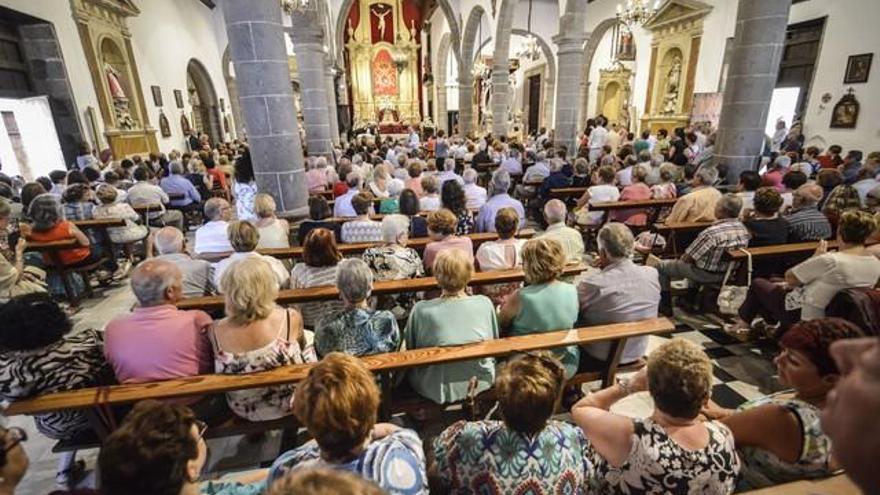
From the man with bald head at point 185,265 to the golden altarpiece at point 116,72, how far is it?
27.3 feet

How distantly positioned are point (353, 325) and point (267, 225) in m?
2.21

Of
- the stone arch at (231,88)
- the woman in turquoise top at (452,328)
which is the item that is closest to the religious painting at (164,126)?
the stone arch at (231,88)

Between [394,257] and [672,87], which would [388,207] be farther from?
[672,87]

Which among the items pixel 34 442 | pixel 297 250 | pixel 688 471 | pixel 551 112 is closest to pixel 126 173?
pixel 297 250

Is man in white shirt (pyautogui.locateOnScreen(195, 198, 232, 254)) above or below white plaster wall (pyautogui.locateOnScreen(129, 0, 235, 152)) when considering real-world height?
below

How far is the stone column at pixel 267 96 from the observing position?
3.77 metres

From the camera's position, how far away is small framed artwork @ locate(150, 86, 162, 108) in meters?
11.3

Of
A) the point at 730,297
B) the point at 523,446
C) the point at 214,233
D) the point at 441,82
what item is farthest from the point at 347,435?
the point at 441,82

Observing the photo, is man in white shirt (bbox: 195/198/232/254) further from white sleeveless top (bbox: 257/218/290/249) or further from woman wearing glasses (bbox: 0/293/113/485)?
woman wearing glasses (bbox: 0/293/113/485)

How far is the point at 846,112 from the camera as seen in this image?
25.5ft

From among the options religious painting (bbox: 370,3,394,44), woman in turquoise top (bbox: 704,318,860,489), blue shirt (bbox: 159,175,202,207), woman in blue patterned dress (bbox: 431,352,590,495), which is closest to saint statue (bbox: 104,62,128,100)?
blue shirt (bbox: 159,175,202,207)

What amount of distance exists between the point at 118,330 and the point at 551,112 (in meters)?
17.8

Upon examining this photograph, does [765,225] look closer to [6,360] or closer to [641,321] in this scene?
[641,321]

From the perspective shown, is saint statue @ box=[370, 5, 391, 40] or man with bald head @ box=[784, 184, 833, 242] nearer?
man with bald head @ box=[784, 184, 833, 242]
